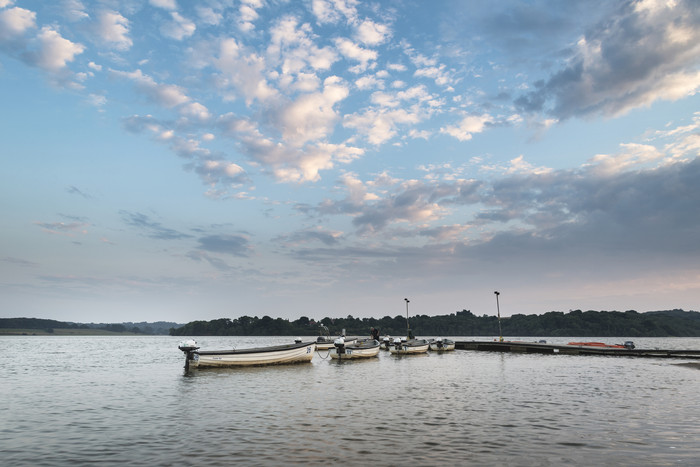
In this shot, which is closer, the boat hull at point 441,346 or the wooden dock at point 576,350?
the wooden dock at point 576,350

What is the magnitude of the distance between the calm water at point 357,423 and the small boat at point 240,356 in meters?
11.3

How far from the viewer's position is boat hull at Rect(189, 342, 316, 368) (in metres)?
48.8

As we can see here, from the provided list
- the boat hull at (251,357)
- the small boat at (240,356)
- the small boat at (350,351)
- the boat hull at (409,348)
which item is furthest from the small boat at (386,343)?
the small boat at (240,356)

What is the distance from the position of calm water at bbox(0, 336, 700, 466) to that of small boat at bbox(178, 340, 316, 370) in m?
11.3

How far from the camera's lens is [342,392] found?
101ft

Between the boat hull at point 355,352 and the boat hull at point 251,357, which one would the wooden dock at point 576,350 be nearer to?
the boat hull at point 355,352

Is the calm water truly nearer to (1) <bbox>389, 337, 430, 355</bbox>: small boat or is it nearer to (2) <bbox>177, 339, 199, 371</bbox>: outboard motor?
(2) <bbox>177, 339, 199, 371</bbox>: outboard motor

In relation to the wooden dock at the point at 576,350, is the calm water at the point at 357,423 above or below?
below

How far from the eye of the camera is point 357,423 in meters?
19.5

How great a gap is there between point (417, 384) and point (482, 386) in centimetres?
513

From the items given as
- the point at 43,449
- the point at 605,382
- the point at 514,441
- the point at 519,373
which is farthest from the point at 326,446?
the point at 519,373

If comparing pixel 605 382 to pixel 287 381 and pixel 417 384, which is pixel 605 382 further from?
pixel 287 381

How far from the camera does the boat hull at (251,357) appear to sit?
48750 millimetres

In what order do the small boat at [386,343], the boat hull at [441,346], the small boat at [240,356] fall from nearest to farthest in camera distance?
the small boat at [240,356], the boat hull at [441,346], the small boat at [386,343]
